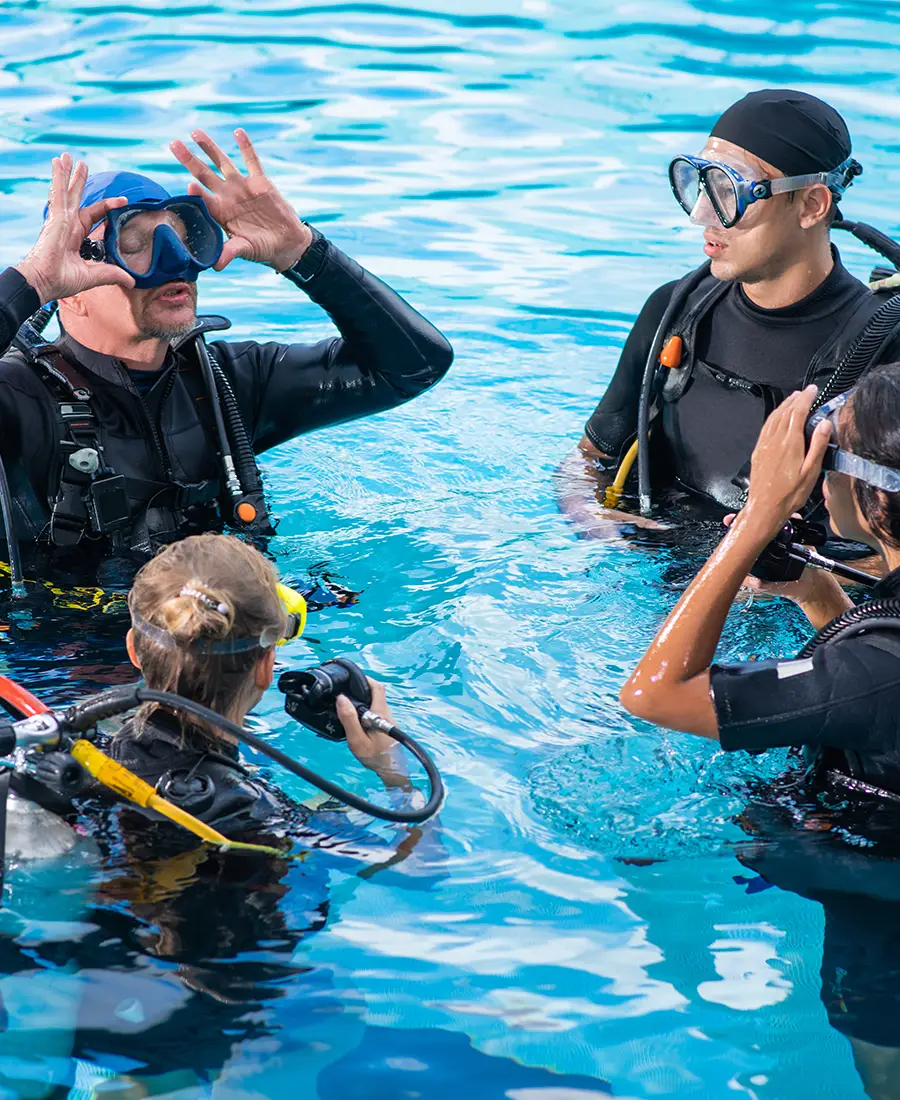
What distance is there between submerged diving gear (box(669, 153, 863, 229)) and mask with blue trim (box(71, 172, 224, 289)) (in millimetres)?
1436

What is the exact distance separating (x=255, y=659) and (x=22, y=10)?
34.6 ft

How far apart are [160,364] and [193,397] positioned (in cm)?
14

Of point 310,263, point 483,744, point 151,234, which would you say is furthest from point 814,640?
point 151,234

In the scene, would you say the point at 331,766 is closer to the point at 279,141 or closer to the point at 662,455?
the point at 662,455

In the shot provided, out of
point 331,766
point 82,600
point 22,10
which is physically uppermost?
point 22,10

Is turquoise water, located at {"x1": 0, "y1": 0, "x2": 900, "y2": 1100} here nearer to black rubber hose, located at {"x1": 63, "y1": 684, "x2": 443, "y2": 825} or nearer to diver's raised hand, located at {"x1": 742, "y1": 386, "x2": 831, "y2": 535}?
black rubber hose, located at {"x1": 63, "y1": 684, "x2": 443, "y2": 825}

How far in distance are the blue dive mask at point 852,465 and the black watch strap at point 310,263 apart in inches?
76.4

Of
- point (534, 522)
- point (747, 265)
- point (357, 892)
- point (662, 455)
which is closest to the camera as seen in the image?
point (357, 892)

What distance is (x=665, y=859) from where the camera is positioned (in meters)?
3.04

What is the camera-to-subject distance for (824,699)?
2348 millimetres

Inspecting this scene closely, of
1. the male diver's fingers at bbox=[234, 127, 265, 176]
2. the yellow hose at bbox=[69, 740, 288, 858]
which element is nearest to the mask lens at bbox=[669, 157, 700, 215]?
the male diver's fingers at bbox=[234, 127, 265, 176]

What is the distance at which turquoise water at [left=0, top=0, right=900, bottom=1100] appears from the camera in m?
2.50

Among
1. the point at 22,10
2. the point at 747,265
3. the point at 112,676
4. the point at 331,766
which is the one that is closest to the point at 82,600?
the point at 112,676

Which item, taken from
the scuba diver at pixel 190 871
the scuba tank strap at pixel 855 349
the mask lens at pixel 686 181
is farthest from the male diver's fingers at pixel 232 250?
the scuba tank strap at pixel 855 349
